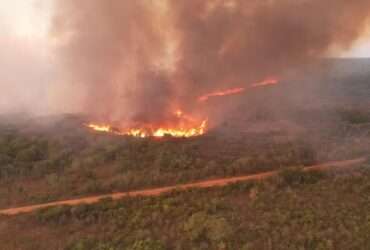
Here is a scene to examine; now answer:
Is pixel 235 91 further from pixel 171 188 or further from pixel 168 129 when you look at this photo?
pixel 171 188

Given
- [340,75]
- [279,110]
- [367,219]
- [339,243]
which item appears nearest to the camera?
[339,243]

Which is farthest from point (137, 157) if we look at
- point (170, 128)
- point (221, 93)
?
point (221, 93)

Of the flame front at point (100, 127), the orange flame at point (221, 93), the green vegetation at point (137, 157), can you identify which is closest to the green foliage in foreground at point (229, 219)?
the green vegetation at point (137, 157)

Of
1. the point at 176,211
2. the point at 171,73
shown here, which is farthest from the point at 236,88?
the point at 176,211

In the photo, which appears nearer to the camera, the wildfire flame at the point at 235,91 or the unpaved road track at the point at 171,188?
the unpaved road track at the point at 171,188

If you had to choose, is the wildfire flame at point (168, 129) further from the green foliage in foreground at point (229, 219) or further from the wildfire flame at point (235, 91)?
the green foliage in foreground at point (229, 219)

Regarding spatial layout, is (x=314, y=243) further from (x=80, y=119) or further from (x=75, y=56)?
(x=75, y=56)
